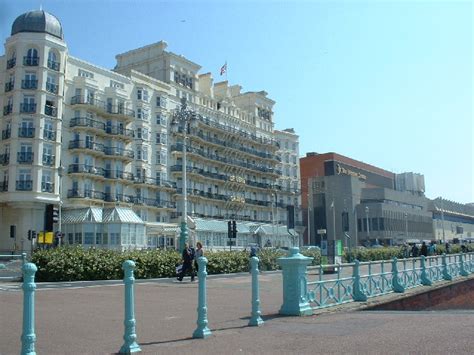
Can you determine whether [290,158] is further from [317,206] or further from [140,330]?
[140,330]

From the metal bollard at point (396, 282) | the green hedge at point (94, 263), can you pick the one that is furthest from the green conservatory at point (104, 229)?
the metal bollard at point (396, 282)

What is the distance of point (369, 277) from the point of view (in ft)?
47.4

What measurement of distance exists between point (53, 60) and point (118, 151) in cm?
1191

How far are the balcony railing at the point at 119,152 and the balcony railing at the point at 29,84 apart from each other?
1029 cm

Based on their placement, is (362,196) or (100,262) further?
(362,196)

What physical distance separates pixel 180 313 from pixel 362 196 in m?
95.1

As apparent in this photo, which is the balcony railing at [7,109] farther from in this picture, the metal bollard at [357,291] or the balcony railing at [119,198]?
the metal bollard at [357,291]

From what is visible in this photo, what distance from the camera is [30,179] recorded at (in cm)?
5012

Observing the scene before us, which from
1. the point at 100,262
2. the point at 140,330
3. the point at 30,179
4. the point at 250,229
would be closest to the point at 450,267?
the point at 100,262

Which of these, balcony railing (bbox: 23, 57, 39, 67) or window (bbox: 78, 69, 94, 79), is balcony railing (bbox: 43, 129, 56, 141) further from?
window (bbox: 78, 69, 94, 79)

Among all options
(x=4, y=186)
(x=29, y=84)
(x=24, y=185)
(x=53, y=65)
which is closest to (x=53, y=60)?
(x=53, y=65)

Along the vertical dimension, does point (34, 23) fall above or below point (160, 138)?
above

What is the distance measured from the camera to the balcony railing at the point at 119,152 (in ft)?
191

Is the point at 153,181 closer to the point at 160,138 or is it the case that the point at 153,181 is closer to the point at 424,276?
→ the point at 160,138
